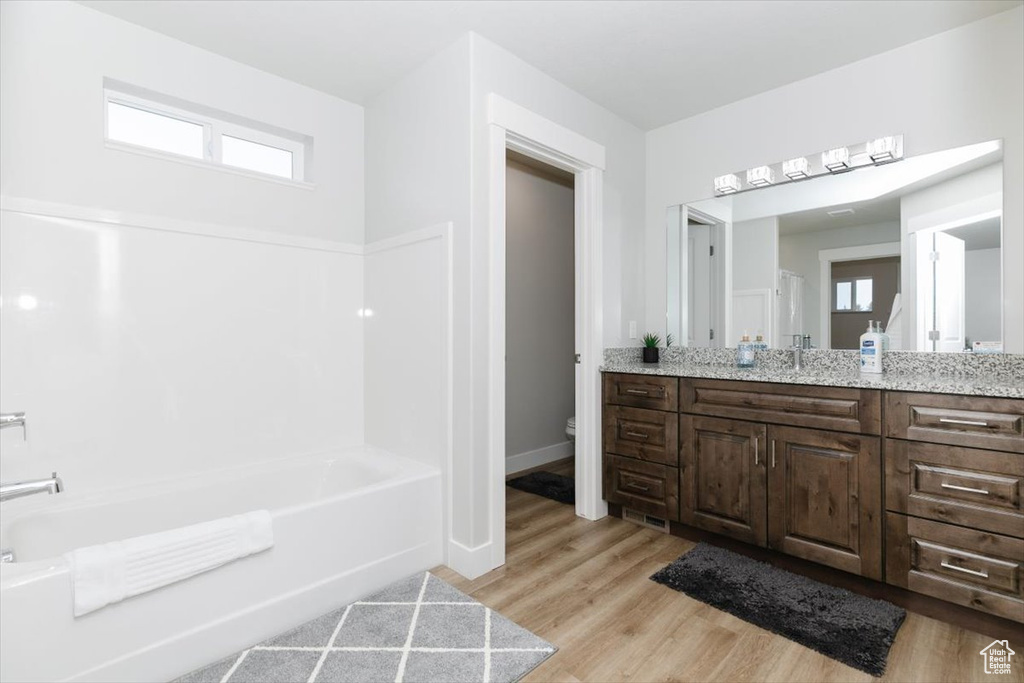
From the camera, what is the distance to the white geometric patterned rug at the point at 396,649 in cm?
165

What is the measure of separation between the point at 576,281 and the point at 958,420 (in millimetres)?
1792

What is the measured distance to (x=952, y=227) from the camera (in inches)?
90.0

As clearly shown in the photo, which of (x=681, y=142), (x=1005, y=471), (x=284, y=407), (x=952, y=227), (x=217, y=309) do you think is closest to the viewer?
(x=1005, y=471)

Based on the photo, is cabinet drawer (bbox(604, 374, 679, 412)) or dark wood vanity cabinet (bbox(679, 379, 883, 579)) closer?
dark wood vanity cabinet (bbox(679, 379, 883, 579))

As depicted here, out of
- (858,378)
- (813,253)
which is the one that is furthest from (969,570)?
(813,253)

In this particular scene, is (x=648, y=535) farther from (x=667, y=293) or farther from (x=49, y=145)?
(x=49, y=145)

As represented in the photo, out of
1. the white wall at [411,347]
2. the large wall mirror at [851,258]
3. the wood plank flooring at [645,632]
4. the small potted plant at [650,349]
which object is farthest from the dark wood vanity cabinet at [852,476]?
the white wall at [411,347]

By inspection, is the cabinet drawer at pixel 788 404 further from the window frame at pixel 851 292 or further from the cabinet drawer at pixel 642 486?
the window frame at pixel 851 292

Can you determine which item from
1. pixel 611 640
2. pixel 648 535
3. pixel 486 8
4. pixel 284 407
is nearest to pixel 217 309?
pixel 284 407

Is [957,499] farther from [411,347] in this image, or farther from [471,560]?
[411,347]

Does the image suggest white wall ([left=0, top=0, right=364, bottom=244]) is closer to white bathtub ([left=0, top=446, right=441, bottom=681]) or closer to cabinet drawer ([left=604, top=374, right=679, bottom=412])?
white bathtub ([left=0, top=446, right=441, bottom=681])

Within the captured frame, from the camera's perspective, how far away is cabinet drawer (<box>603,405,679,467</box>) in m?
2.69

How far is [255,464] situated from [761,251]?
298 centimetres

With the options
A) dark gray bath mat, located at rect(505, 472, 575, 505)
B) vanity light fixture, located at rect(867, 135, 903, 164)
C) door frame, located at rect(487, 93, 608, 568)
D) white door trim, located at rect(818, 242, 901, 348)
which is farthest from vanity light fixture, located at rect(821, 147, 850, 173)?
dark gray bath mat, located at rect(505, 472, 575, 505)
